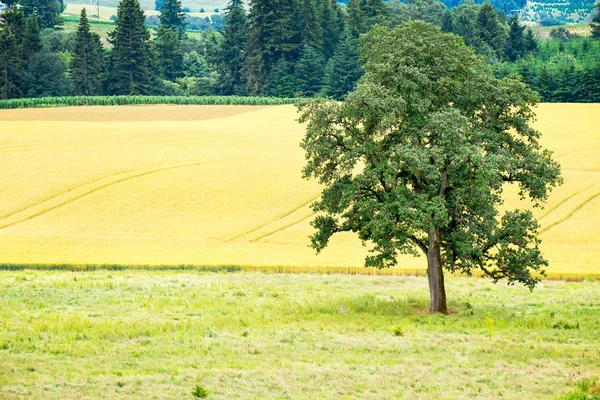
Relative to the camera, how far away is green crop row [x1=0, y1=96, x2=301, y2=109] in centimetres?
13425

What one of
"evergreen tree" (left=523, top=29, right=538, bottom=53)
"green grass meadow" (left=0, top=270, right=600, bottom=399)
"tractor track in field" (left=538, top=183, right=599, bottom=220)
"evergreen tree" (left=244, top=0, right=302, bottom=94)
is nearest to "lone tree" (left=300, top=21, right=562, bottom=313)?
A: "green grass meadow" (left=0, top=270, right=600, bottom=399)

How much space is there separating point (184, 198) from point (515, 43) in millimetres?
121158

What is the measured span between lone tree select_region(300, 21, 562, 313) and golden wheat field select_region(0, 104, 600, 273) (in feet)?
34.1

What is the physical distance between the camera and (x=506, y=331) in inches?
1243

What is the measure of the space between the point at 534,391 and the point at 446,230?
43.9 ft

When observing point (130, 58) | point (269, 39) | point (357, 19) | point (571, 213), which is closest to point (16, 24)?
point (130, 58)

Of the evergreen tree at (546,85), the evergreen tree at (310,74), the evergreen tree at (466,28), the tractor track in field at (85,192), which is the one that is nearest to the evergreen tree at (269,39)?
the evergreen tree at (310,74)

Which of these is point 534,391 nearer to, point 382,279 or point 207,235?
point 382,279

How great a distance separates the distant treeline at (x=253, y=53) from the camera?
155 m

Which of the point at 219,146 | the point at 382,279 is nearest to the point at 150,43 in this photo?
the point at 219,146

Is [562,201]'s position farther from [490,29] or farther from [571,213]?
[490,29]

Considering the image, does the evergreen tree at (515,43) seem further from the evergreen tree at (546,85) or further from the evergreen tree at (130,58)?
the evergreen tree at (130,58)

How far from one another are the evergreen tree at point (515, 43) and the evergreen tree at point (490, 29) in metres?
1.85

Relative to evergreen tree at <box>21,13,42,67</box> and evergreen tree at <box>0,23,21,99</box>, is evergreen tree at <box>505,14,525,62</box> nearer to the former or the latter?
evergreen tree at <box>21,13,42,67</box>
